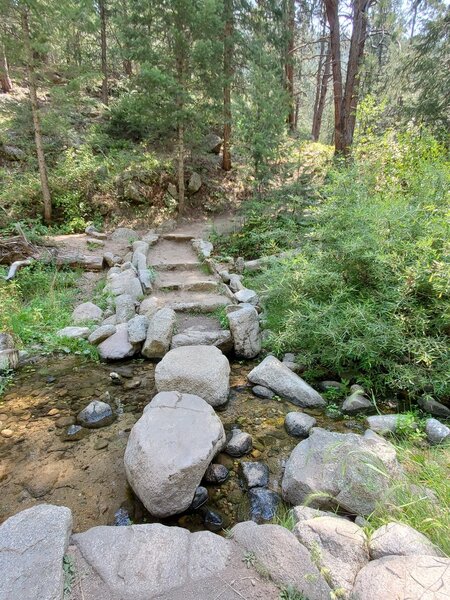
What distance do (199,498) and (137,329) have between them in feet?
8.55

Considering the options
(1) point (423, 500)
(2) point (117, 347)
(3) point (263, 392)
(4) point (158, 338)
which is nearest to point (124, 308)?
(2) point (117, 347)

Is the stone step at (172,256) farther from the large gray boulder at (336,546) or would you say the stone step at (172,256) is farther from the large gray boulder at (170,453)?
the large gray boulder at (336,546)

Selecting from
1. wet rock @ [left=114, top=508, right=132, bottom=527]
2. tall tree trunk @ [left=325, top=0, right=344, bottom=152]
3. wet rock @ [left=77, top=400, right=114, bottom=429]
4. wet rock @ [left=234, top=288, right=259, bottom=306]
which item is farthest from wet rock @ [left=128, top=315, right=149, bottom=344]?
tall tree trunk @ [left=325, top=0, right=344, bottom=152]

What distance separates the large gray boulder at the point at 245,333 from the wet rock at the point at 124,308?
168 centimetres

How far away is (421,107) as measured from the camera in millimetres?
8352

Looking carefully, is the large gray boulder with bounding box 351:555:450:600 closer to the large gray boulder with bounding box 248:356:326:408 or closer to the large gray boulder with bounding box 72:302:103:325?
the large gray boulder with bounding box 248:356:326:408

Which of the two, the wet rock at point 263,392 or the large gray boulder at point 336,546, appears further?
the wet rock at point 263,392

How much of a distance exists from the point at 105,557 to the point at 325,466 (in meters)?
1.61

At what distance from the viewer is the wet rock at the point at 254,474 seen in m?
2.70

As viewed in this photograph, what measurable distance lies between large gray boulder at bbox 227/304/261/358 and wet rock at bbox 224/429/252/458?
5.12 ft

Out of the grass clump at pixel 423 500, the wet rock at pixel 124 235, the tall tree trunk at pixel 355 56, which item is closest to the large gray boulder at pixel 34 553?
the grass clump at pixel 423 500

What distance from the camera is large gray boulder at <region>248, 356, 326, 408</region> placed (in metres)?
3.63

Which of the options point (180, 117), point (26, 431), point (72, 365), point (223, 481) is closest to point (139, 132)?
point (180, 117)

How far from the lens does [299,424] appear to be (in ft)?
10.6
